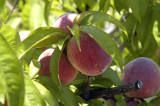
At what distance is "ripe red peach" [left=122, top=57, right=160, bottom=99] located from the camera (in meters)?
1.22

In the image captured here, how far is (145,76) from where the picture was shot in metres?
1.22

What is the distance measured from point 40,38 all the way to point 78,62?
0.14 m

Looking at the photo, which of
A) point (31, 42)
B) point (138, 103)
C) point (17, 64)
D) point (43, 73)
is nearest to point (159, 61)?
point (138, 103)

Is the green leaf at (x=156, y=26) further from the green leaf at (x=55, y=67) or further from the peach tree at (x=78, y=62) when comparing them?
the green leaf at (x=55, y=67)

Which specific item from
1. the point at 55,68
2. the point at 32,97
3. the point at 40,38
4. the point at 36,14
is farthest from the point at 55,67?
the point at 36,14

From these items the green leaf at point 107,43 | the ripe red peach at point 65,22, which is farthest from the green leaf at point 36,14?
the green leaf at point 107,43

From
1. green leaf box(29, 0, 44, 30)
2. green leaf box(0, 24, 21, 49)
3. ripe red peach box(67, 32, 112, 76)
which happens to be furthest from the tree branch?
A: green leaf box(29, 0, 44, 30)

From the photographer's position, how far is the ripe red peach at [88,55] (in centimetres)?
94

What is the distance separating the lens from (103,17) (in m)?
0.93

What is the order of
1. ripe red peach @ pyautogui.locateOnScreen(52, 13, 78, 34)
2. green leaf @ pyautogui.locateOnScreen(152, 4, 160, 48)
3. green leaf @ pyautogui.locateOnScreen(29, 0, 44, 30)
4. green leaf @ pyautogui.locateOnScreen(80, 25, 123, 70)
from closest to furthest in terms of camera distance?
green leaf @ pyautogui.locateOnScreen(80, 25, 123, 70) → ripe red peach @ pyautogui.locateOnScreen(52, 13, 78, 34) → green leaf @ pyautogui.locateOnScreen(152, 4, 160, 48) → green leaf @ pyautogui.locateOnScreen(29, 0, 44, 30)

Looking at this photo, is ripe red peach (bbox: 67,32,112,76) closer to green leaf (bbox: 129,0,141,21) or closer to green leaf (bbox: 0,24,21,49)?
green leaf (bbox: 0,24,21,49)

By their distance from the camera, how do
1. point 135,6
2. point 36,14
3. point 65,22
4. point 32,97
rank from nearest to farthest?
point 32,97
point 65,22
point 135,6
point 36,14

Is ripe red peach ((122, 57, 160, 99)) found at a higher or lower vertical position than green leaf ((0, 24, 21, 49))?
lower

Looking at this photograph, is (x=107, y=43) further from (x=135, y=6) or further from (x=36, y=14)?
(x=36, y=14)
